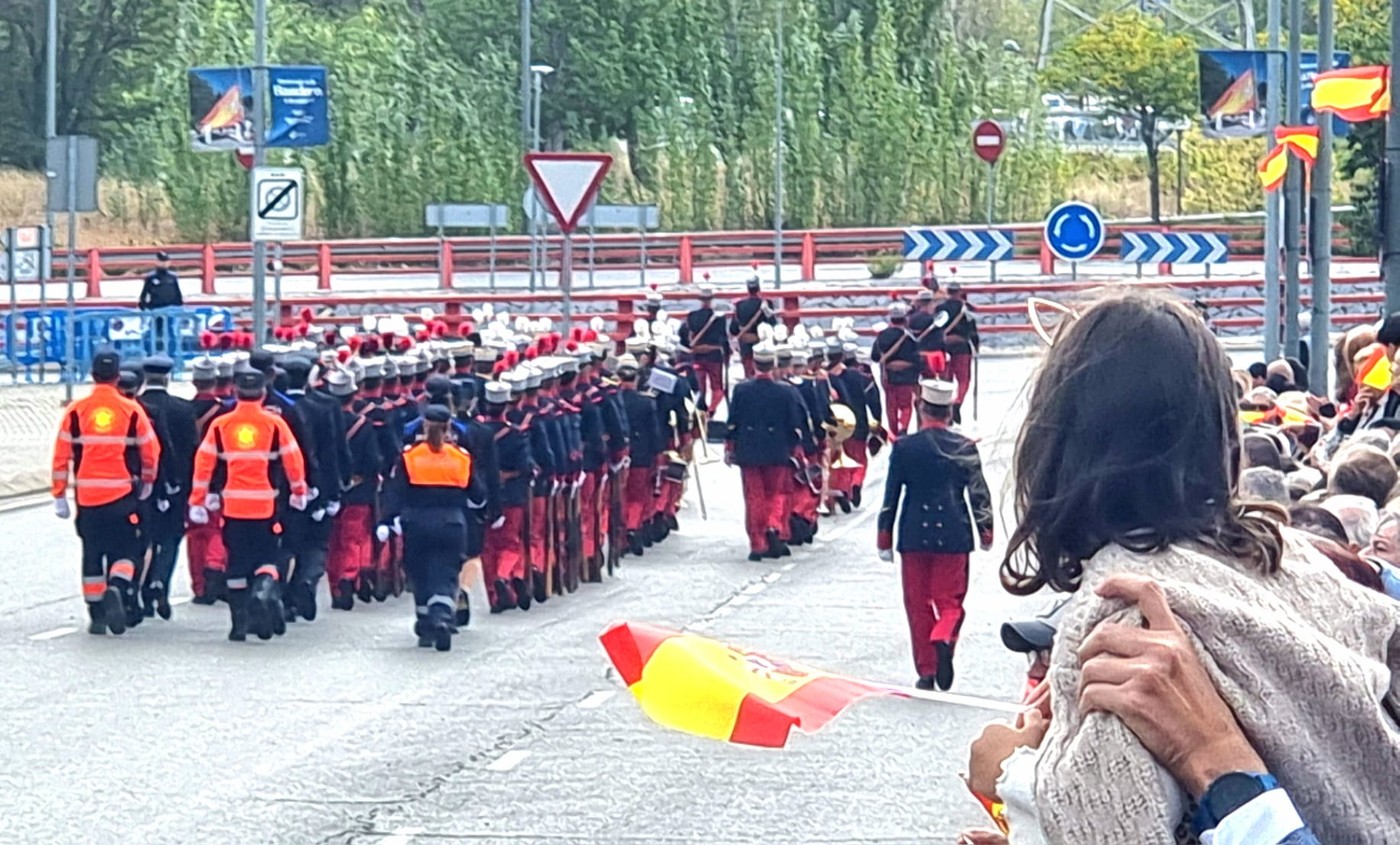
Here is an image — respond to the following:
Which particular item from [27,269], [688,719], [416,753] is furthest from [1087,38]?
[688,719]

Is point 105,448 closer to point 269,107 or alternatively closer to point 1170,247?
point 269,107

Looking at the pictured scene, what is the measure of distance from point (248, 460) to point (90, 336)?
81.5 ft

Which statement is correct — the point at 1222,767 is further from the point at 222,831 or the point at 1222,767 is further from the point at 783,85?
the point at 783,85

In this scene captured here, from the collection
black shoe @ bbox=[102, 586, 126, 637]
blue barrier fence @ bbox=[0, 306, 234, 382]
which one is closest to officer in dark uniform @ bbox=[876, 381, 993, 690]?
black shoe @ bbox=[102, 586, 126, 637]

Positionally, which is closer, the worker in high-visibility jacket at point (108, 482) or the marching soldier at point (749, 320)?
the worker in high-visibility jacket at point (108, 482)

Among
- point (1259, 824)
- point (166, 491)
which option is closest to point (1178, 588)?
point (1259, 824)

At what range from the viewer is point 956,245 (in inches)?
1748

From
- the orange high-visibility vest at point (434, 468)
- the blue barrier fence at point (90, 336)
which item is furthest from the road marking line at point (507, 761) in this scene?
the blue barrier fence at point (90, 336)

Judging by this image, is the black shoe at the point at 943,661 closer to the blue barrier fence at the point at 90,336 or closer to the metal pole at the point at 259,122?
the metal pole at the point at 259,122

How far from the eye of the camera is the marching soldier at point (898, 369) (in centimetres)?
2905

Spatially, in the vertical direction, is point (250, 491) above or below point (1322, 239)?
below

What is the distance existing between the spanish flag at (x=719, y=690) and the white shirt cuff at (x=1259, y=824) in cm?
121

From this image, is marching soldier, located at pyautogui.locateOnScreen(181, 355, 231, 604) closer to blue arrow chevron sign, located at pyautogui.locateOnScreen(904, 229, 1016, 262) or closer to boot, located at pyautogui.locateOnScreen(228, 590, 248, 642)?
boot, located at pyautogui.locateOnScreen(228, 590, 248, 642)

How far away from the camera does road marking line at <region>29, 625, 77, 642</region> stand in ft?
48.9
